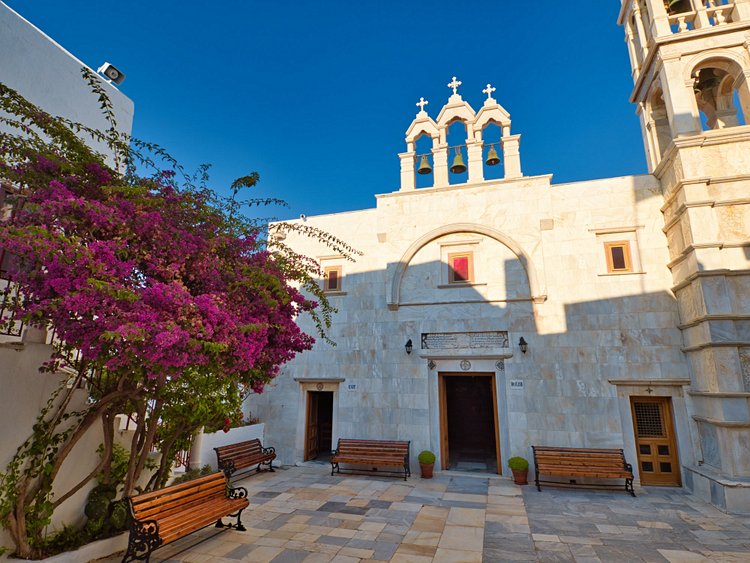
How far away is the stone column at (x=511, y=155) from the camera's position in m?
12.5

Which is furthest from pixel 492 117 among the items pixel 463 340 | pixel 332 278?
pixel 332 278

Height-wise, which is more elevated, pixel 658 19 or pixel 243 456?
pixel 658 19

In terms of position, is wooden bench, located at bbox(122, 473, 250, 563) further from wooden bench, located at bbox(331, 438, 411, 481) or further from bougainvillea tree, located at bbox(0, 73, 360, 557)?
wooden bench, located at bbox(331, 438, 411, 481)

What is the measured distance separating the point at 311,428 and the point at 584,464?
792 cm

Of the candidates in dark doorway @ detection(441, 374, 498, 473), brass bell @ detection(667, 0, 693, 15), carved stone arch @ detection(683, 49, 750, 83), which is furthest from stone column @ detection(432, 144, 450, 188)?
brass bell @ detection(667, 0, 693, 15)

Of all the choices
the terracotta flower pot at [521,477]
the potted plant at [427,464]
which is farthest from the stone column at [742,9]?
the potted plant at [427,464]

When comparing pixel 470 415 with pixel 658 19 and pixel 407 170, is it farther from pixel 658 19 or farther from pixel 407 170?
pixel 658 19

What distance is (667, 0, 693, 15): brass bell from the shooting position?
487 inches

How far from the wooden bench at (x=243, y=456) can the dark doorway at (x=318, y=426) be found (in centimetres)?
127

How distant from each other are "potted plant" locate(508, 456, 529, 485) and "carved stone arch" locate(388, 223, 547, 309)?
4.27 meters

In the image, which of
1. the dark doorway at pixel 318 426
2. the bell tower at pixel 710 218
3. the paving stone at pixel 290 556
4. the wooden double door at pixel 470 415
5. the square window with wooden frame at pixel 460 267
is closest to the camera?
the paving stone at pixel 290 556

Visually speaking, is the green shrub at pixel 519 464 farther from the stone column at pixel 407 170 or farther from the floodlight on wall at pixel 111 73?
the floodlight on wall at pixel 111 73

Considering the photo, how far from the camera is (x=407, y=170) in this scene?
13562 mm

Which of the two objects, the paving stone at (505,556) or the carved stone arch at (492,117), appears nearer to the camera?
the paving stone at (505,556)
